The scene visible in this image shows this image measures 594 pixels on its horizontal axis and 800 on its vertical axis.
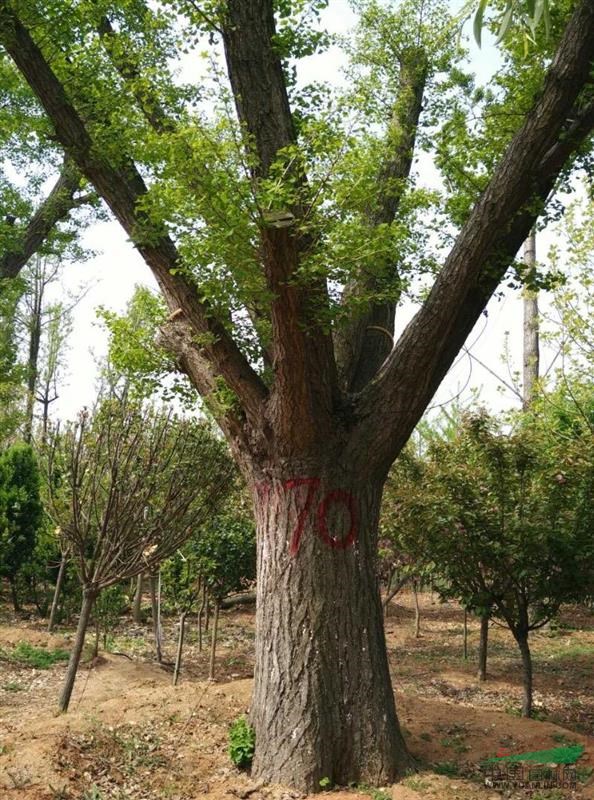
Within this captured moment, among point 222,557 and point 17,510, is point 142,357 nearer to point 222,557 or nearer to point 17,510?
point 222,557

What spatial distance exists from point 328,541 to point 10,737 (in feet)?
8.72

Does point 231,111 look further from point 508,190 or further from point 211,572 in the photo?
point 211,572

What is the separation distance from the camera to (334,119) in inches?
183

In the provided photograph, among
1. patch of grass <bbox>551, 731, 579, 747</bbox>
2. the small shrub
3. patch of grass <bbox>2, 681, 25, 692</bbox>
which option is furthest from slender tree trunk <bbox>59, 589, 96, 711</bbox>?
patch of grass <bbox>551, 731, 579, 747</bbox>

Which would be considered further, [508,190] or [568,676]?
[568,676]

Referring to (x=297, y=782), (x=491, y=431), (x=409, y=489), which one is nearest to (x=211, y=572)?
(x=409, y=489)

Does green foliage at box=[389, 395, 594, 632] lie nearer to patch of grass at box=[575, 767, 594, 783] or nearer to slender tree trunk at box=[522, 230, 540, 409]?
patch of grass at box=[575, 767, 594, 783]

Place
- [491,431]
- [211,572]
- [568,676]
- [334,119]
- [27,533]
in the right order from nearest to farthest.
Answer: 1. [334,119]
2. [491,431]
3. [211,572]
4. [568,676]
5. [27,533]

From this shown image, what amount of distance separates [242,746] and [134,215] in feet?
12.4

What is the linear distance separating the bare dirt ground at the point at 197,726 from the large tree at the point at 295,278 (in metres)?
0.49

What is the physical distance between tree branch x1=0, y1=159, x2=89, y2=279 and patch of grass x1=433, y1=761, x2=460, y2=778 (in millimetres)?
10097

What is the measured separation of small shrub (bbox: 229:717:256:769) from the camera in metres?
5.68

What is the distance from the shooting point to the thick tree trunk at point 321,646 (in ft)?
17.8

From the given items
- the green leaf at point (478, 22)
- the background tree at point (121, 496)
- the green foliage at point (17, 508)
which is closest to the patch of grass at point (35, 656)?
the green foliage at point (17, 508)
